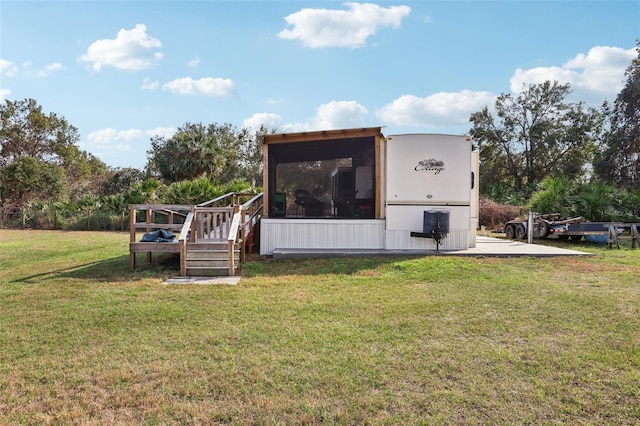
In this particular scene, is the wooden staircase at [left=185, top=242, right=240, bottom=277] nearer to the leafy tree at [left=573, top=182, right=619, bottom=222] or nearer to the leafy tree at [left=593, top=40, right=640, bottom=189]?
the leafy tree at [left=573, top=182, right=619, bottom=222]

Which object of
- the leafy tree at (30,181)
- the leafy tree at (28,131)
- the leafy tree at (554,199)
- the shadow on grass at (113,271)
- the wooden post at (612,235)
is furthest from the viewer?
the leafy tree at (28,131)

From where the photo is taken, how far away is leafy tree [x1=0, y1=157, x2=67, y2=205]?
912 inches

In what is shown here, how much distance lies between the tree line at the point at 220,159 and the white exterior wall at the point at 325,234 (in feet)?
29.1

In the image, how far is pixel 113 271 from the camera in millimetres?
6973

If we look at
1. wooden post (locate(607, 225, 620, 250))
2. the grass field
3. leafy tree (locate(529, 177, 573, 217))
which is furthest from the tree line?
the grass field

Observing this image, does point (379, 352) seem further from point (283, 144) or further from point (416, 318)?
point (283, 144)

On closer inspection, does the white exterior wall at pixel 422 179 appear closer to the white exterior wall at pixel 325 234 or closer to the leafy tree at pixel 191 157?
the white exterior wall at pixel 325 234

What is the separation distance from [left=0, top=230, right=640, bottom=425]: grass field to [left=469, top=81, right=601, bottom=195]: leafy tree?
23.1 m

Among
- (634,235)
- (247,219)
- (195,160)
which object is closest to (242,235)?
(247,219)

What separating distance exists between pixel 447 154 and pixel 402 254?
2.31 m

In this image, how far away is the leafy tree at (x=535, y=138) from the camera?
26.2m

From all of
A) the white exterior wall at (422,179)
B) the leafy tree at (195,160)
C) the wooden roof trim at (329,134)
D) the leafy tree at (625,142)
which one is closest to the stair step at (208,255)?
the wooden roof trim at (329,134)

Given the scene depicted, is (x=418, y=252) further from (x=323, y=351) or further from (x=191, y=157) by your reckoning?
(x=191, y=157)

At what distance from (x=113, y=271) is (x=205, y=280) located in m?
1.96
